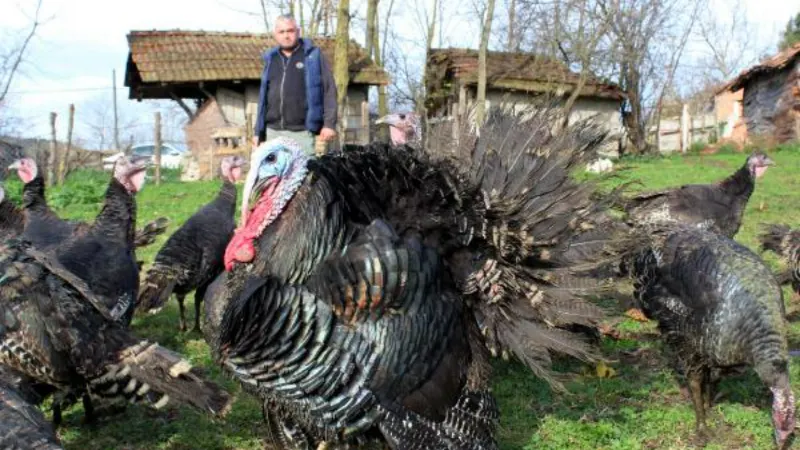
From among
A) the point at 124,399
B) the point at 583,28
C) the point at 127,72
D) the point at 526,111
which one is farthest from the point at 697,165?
the point at 124,399

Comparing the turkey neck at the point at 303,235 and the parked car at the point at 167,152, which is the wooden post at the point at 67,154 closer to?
the parked car at the point at 167,152

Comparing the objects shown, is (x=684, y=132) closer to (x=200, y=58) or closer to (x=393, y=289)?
(x=200, y=58)

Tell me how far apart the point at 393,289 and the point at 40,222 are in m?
4.63

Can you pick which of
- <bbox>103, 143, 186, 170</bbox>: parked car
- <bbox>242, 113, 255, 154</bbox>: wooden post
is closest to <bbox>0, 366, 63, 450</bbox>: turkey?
<bbox>242, 113, 255, 154</bbox>: wooden post

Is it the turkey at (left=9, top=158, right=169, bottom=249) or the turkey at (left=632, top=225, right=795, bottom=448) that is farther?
the turkey at (left=9, top=158, right=169, bottom=249)

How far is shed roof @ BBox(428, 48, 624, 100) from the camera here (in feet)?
78.6

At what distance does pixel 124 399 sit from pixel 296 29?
3.57 m

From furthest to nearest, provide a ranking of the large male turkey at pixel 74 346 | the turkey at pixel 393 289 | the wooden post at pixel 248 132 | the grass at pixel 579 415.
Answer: the wooden post at pixel 248 132
the grass at pixel 579 415
the large male turkey at pixel 74 346
the turkey at pixel 393 289

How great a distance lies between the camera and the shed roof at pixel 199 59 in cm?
1981

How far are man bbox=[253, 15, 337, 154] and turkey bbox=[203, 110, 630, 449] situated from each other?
2.79 meters

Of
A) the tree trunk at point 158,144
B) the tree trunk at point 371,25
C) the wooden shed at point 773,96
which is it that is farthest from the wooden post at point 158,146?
the wooden shed at point 773,96

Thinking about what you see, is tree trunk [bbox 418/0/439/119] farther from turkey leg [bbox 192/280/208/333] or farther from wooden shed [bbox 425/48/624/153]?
turkey leg [bbox 192/280/208/333]

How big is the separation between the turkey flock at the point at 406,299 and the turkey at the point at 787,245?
1.94m

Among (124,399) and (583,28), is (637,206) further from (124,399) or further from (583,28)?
(583,28)
